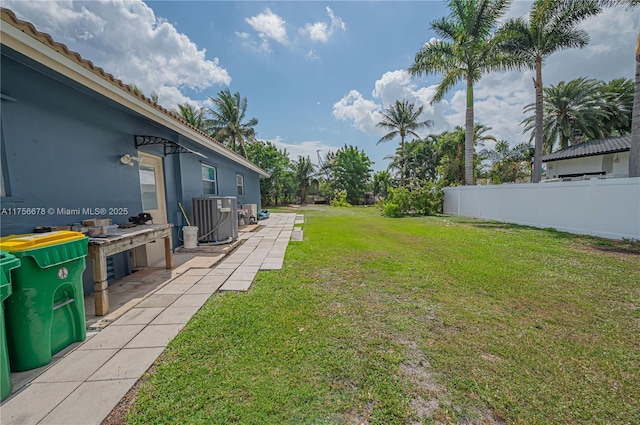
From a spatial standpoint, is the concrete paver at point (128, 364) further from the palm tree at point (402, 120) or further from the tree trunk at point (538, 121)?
the palm tree at point (402, 120)

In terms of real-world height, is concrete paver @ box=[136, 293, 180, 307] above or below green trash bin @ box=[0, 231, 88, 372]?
below

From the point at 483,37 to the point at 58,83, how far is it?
53.4ft

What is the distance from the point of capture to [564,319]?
8.89 ft

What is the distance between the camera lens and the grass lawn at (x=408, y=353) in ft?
5.18

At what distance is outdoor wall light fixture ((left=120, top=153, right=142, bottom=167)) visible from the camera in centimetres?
406

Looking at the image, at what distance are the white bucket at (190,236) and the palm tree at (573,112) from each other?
25.7 meters

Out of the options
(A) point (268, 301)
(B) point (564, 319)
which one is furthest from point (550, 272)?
(A) point (268, 301)

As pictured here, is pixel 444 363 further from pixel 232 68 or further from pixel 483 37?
pixel 483 37

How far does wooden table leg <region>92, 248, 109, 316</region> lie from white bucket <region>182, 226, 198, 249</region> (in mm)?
2890

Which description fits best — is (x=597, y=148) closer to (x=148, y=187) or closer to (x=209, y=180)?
(x=209, y=180)

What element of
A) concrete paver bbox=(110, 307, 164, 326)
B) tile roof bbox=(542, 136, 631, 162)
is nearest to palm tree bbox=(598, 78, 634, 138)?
tile roof bbox=(542, 136, 631, 162)

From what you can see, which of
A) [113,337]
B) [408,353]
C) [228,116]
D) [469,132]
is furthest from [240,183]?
[228,116]

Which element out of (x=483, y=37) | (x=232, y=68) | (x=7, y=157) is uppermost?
(x=483, y=37)

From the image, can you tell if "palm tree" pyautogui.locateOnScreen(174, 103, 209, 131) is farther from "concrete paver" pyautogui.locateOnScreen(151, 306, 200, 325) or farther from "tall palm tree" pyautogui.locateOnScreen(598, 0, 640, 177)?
"tall palm tree" pyautogui.locateOnScreen(598, 0, 640, 177)
